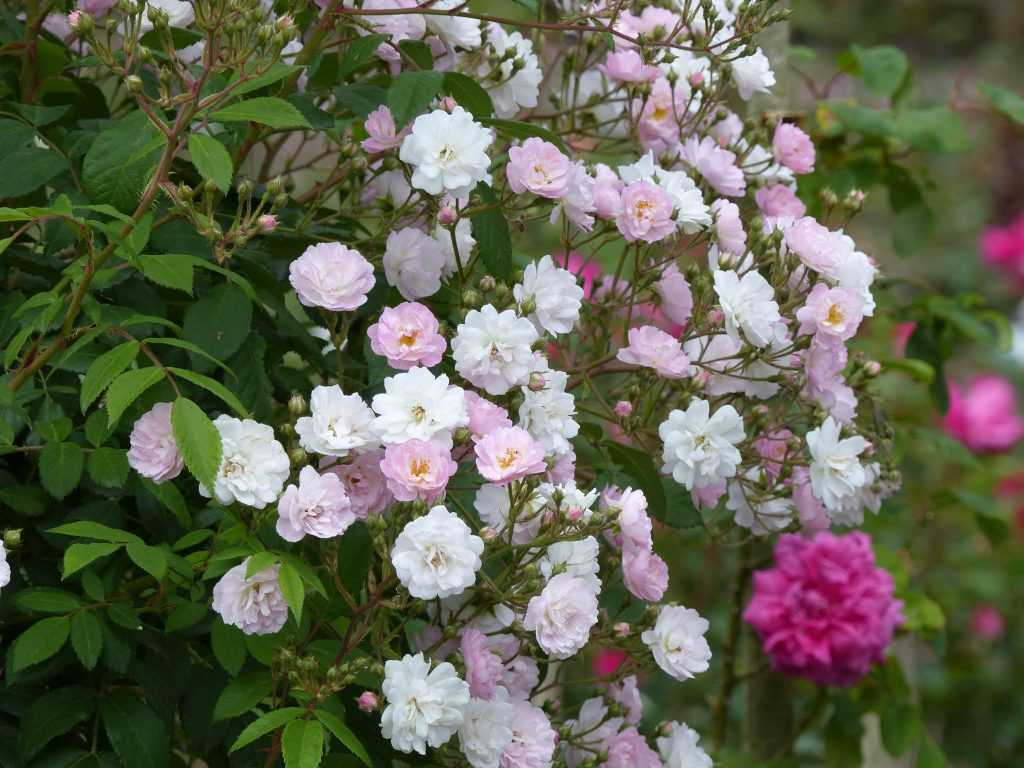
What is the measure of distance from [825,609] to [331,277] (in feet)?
3.10

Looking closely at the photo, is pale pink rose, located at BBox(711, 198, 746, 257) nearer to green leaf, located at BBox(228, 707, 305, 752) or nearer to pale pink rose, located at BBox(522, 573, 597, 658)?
pale pink rose, located at BBox(522, 573, 597, 658)

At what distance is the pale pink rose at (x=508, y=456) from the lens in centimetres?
96

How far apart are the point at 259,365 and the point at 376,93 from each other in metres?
0.25

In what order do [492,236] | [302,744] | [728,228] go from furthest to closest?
[728,228] → [492,236] → [302,744]

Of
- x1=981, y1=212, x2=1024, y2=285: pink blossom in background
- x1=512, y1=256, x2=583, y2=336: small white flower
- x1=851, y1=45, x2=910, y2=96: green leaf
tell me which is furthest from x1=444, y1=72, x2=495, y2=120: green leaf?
x1=981, y1=212, x2=1024, y2=285: pink blossom in background

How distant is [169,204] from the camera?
119 cm

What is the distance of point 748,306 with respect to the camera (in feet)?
3.66

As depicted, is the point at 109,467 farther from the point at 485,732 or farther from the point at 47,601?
the point at 485,732

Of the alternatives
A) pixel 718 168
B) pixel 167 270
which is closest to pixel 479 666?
pixel 167 270

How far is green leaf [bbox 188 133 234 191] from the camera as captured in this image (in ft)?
3.07

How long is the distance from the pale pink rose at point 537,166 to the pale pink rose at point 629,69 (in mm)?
245

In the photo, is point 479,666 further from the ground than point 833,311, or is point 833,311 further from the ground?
point 833,311

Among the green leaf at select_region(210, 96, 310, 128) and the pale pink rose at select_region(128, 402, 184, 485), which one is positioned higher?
the green leaf at select_region(210, 96, 310, 128)

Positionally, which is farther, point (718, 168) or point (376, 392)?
point (718, 168)
